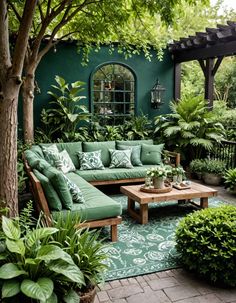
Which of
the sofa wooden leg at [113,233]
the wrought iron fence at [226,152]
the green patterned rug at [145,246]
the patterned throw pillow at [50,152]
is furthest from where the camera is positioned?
the wrought iron fence at [226,152]

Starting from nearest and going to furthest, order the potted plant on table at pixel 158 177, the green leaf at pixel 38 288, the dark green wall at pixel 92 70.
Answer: the green leaf at pixel 38 288 → the potted plant on table at pixel 158 177 → the dark green wall at pixel 92 70

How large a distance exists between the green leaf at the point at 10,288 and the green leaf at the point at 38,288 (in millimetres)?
52

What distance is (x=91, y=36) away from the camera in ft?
20.7

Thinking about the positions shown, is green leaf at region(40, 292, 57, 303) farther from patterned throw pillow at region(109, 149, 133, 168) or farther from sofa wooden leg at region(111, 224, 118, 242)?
patterned throw pillow at region(109, 149, 133, 168)

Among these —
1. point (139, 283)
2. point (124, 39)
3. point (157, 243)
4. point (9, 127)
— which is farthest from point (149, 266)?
point (124, 39)

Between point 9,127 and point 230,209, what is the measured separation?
7.84 ft

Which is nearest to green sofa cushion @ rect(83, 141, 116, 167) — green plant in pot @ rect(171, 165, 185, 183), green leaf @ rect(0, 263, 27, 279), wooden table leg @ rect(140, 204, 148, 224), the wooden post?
green plant in pot @ rect(171, 165, 185, 183)

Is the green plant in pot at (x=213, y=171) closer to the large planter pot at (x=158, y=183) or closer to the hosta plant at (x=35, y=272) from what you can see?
the large planter pot at (x=158, y=183)

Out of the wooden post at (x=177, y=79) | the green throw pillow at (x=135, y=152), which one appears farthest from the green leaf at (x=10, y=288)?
the wooden post at (x=177, y=79)

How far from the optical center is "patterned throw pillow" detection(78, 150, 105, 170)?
595 centimetres

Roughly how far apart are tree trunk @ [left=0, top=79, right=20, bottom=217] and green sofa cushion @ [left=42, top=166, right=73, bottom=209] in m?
0.49

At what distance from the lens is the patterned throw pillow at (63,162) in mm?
5536

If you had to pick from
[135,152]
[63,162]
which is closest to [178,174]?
[135,152]

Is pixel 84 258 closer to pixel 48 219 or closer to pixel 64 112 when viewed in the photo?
pixel 48 219
